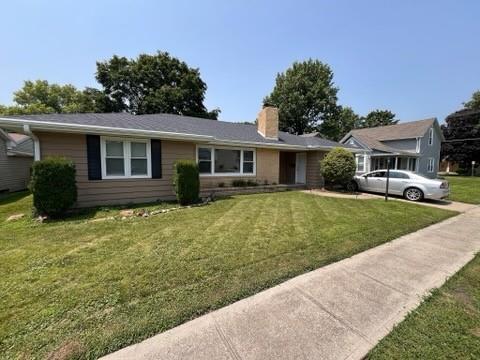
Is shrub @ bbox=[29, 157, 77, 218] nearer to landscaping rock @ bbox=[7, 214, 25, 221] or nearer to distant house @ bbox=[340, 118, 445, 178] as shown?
landscaping rock @ bbox=[7, 214, 25, 221]

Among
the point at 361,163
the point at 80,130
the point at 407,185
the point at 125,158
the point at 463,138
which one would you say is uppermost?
the point at 463,138

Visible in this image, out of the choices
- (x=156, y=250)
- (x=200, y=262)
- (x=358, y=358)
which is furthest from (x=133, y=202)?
(x=358, y=358)

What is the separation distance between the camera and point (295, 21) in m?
10.7

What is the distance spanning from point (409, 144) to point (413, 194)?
57.6ft

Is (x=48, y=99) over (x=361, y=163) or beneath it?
over

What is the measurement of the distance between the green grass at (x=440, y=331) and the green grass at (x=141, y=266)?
1334 millimetres

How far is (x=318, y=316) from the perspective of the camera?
2.40 meters

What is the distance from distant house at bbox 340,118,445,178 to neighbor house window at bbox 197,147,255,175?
14.8 metres

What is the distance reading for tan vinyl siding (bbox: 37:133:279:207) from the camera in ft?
22.6

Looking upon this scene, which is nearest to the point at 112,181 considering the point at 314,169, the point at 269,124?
the point at 269,124

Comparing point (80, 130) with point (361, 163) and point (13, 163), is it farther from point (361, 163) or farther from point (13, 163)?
point (361, 163)

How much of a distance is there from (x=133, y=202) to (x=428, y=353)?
8409 mm

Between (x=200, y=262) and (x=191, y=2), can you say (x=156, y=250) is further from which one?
(x=191, y=2)

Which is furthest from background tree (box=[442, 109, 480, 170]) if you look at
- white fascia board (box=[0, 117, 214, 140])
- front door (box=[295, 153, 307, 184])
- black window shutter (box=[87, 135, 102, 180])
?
black window shutter (box=[87, 135, 102, 180])
